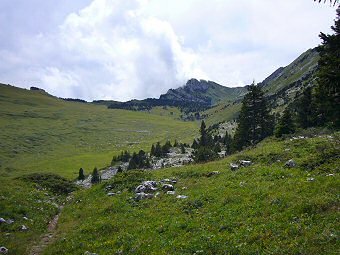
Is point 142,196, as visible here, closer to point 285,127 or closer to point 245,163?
point 245,163

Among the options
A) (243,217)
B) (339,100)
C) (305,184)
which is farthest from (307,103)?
(243,217)

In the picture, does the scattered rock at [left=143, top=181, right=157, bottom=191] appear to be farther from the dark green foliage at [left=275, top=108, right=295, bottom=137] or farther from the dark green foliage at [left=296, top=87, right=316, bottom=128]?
the dark green foliage at [left=296, top=87, right=316, bottom=128]

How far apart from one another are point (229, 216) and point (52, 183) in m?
28.9

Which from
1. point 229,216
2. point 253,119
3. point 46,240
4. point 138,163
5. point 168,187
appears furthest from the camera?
point 138,163

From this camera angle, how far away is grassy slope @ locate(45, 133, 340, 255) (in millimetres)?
14672

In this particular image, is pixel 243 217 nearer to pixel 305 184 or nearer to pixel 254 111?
pixel 305 184

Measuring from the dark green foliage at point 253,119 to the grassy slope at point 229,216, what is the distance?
107ft

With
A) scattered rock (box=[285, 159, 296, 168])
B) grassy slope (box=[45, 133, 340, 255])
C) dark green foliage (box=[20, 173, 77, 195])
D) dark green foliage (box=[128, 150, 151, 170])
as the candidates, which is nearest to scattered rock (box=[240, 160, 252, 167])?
grassy slope (box=[45, 133, 340, 255])

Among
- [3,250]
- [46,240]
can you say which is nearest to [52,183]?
[46,240]

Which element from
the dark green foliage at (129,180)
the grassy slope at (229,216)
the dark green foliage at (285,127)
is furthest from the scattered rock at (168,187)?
the dark green foliage at (285,127)

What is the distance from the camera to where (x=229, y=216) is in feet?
60.7

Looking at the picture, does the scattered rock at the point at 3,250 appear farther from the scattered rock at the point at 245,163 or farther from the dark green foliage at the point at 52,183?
the dark green foliage at the point at 52,183

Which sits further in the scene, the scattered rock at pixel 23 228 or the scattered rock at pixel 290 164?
the scattered rock at pixel 290 164

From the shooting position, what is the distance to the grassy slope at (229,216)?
48.1 feet
